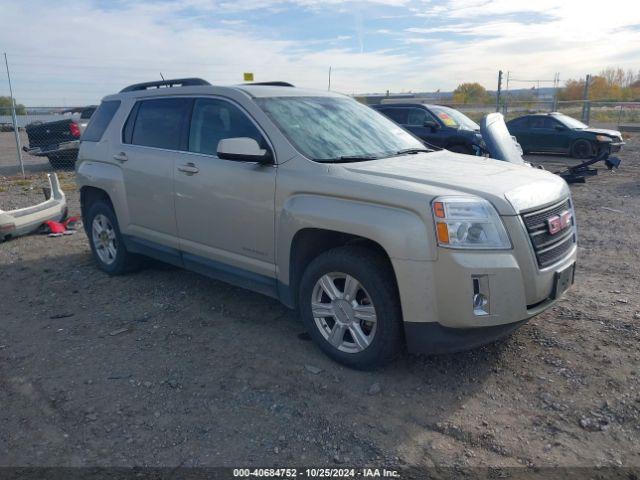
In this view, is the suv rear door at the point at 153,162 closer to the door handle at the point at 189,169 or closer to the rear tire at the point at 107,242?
the door handle at the point at 189,169

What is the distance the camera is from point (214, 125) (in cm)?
474

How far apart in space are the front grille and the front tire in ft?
2.92

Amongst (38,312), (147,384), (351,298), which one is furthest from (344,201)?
(38,312)

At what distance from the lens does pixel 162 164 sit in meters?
5.02

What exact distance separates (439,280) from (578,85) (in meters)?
50.5

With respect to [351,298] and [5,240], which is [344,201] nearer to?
[351,298]

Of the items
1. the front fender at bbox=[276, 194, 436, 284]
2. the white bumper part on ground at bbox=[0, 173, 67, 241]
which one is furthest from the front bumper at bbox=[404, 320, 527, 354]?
the white bumper part on ground at bbox=[0, 173, 67, 241]

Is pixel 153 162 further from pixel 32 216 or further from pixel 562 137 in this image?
pixel 562 137

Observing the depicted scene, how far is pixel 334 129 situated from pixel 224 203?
104 centimetres

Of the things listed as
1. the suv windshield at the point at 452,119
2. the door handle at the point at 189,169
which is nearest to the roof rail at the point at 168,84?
the door handle at the point at 189,169

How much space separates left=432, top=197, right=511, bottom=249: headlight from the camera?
330cm

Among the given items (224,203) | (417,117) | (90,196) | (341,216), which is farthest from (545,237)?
(417,117)

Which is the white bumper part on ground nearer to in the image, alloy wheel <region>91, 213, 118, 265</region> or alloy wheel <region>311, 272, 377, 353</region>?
alloy wheel <region>91, 213, 118, 265</region>

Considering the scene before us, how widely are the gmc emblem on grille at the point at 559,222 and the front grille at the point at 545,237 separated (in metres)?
0.02
